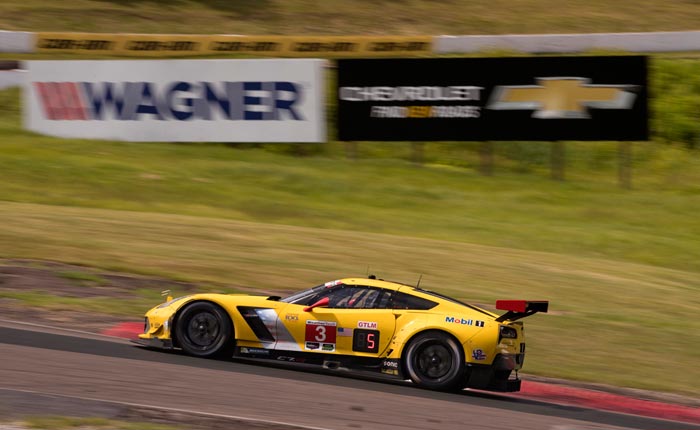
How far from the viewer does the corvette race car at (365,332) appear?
9.96 m

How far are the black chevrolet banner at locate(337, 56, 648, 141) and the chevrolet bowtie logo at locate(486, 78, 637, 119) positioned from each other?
2cm

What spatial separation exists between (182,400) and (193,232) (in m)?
10.1

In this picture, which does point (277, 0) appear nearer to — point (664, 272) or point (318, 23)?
point (318, 23)

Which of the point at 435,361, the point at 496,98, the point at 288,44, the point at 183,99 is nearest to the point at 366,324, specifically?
the point at 435,361

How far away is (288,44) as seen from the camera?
3247 cm

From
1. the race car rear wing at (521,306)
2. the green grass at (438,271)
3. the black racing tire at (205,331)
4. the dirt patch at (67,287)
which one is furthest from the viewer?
the green grass at (438,271)

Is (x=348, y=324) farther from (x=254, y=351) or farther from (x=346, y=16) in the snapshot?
(x=346, y=16)

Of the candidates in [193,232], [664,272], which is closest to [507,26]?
[664,272]

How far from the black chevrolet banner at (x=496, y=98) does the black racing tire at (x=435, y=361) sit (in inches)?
592

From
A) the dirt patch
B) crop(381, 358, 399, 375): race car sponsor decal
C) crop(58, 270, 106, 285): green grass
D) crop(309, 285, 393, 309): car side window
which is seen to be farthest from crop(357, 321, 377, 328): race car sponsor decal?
crop(58, 270, 106, 285): green grass

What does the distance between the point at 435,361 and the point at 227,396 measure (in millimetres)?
2345

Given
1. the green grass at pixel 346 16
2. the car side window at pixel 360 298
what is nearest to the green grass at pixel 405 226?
the car side window at pixel 360 298

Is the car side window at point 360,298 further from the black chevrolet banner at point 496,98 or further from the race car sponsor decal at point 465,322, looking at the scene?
the black chevrolet banner at point 496,98

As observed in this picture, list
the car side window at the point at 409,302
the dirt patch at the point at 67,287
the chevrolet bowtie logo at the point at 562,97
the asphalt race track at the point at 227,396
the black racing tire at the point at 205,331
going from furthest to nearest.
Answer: the chevrolet bowtie logo at the point at 562,97 < the dirt patch at the point at 67,287 < the black racing tire at the point at 205,331 < the car side window at the point at 409,302 < the asphalt race track at the point at 227,396
